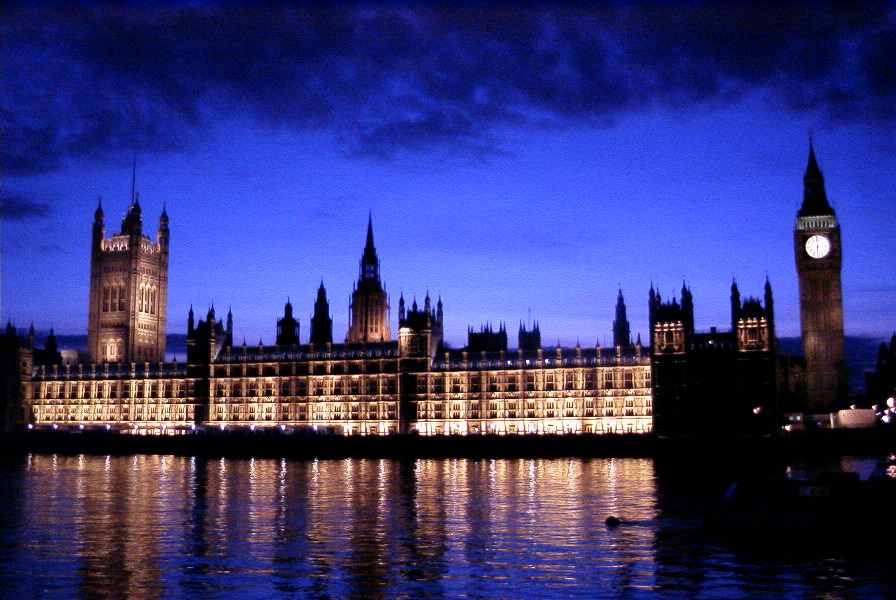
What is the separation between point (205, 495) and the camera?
163 feet

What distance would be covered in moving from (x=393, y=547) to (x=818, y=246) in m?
101

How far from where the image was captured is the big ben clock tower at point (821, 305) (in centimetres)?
11950

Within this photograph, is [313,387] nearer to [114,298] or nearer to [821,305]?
[114,298]

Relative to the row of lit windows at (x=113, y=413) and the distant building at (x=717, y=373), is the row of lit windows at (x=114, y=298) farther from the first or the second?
the distant building at (x=717, y=373)

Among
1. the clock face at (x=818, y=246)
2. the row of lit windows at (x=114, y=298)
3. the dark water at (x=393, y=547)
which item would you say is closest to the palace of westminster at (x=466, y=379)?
the clock face at (x=818, y=246)

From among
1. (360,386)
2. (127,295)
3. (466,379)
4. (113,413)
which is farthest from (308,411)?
(127,295)

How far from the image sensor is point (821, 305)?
12019 cm

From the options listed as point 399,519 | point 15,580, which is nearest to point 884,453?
point 399,519

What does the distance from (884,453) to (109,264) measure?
352 feet

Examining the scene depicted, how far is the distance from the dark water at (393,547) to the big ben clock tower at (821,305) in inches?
2843

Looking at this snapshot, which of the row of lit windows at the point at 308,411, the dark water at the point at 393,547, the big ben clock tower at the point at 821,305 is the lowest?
the dark water at the point at 393,547

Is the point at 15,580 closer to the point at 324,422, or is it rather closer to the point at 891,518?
the point at 891,518

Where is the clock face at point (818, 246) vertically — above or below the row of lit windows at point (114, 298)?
above

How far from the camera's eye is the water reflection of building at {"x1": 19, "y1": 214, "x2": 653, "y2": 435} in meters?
114
